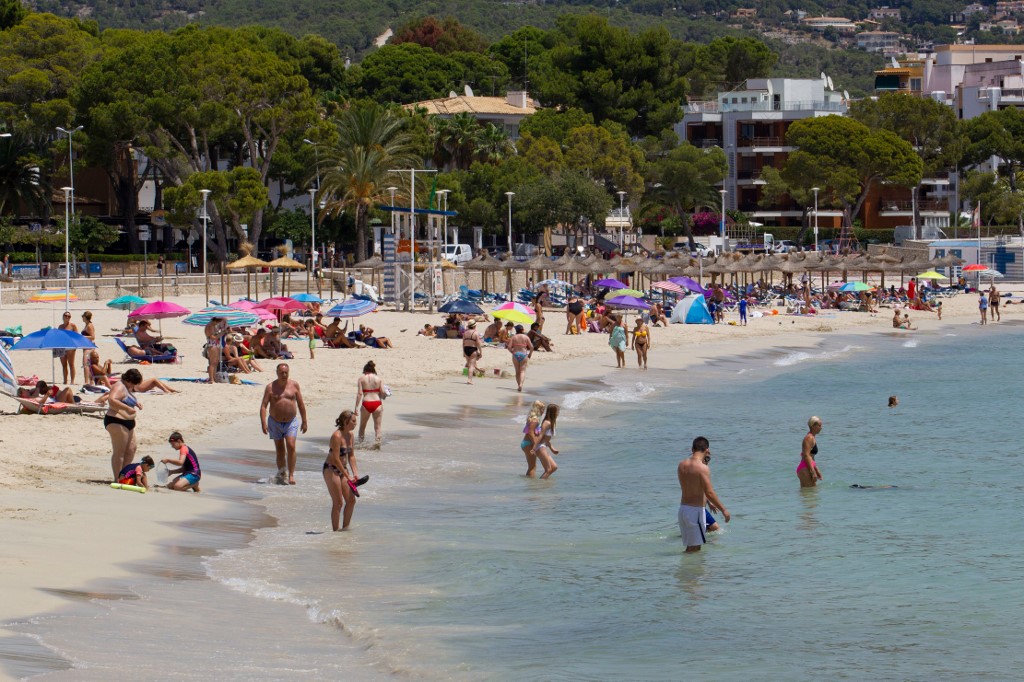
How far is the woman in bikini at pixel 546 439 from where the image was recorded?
17031 millimetres

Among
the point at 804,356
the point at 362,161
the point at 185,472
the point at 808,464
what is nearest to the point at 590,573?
the point at 185,472

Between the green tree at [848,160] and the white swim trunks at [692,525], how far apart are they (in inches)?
2750

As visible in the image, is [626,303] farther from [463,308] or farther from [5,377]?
[5,377]

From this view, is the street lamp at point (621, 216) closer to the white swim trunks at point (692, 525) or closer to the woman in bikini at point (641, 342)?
the woman in bikini at point (641, 342)

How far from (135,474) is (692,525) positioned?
5.84 meters

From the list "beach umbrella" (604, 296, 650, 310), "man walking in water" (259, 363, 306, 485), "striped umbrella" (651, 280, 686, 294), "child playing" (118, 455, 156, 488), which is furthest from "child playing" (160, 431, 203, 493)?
"striped umbrella" (651, 280, 686, 294)

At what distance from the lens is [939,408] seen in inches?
1085

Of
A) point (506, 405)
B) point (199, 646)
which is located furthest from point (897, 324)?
point (199, 646)

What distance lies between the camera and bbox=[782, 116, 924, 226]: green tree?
8106cm

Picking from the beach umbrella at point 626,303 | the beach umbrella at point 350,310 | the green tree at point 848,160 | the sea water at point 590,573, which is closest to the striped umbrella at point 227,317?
the beach umbrella at point 350,310

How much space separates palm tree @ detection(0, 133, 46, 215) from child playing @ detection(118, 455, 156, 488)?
46.9 metres

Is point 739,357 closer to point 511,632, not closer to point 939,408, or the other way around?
point 939,408

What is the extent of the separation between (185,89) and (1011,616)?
4988 centimetres

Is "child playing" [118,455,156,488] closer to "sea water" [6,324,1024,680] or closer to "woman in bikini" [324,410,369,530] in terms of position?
"sea water" [6,324,1024,680]
